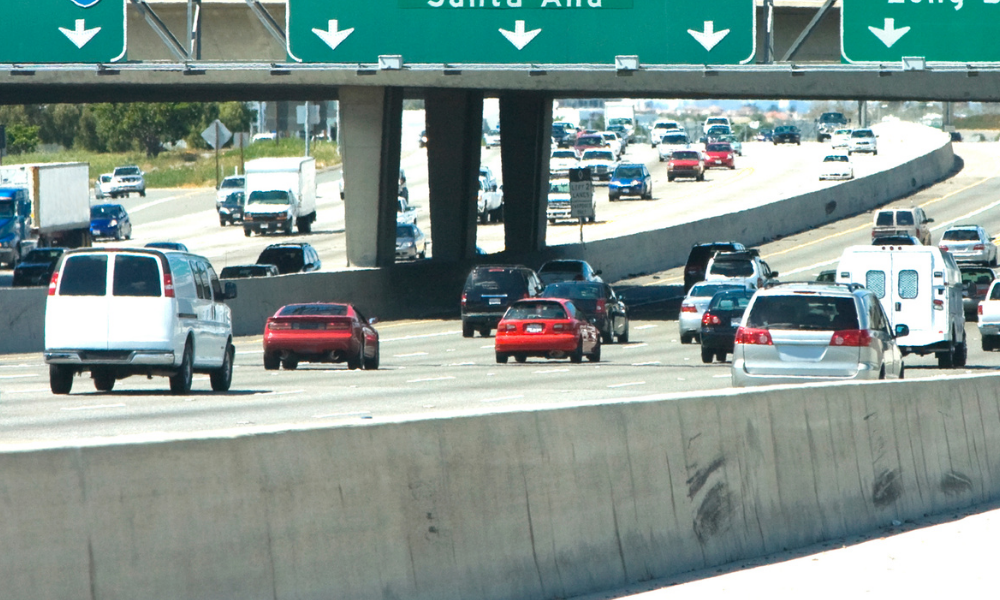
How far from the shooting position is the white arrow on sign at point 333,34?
34.1m

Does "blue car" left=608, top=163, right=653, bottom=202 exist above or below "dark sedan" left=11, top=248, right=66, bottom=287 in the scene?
above

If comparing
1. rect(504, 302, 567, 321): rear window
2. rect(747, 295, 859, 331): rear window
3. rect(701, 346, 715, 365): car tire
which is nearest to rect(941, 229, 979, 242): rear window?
rect(701, 346, 715, 365): car tire

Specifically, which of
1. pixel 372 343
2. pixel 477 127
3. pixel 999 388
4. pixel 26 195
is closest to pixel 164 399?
pixel 372 343

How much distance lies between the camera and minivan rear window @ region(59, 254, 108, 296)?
69.6ft

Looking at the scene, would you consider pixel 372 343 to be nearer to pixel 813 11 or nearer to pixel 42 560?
pixel 813 11

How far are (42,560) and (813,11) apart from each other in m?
29.9

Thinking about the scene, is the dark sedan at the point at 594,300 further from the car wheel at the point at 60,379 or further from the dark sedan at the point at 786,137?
the dark sedan at the point at 786,137

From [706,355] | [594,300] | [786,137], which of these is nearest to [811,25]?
[706,355]

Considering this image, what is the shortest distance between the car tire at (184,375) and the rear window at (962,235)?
41.6 metres

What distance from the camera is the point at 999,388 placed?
46.9 feet

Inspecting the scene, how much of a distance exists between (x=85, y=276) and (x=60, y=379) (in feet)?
6.04

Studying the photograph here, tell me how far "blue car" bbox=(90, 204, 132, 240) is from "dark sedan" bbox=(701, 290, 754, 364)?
4868 cm

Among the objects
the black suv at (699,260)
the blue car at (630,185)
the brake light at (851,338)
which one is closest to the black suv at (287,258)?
the black suv at (699,260)

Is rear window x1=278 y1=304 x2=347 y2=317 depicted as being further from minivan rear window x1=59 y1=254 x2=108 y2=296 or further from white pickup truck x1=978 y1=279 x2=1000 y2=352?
white pickup truck x1=978 y1=279 x2=1000 y2=352
